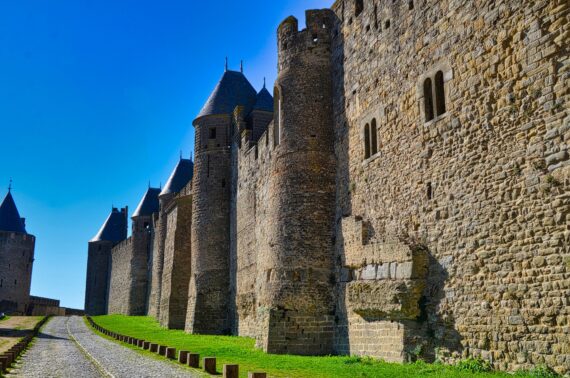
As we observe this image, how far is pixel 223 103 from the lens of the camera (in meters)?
29.7

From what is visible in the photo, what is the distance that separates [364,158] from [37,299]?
194 feet

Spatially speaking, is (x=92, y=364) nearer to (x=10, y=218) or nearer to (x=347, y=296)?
(x=347, y=296)

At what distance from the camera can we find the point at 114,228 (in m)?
65.5

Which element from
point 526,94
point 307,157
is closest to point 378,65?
point 307,157

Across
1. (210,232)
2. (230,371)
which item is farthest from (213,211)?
(230,371)

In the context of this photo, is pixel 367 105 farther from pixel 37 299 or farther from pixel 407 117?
pixel 37 299

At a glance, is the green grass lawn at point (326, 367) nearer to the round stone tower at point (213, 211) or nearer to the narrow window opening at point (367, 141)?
the narrow window opening at point (367, 141)

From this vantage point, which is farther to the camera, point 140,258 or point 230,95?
point 140,258

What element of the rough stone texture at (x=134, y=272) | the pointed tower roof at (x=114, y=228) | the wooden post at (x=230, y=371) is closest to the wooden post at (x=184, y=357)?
the wooden post at (x=230, y=371)

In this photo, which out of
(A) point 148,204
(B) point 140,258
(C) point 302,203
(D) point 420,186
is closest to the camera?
(D) point 420,186

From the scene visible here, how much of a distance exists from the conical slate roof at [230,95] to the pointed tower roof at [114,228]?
38.2 metres

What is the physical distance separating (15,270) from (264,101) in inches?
1718

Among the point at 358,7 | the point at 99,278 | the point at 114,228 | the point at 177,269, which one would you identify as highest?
the point at 114,228

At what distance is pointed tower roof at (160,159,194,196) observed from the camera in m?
45.9
